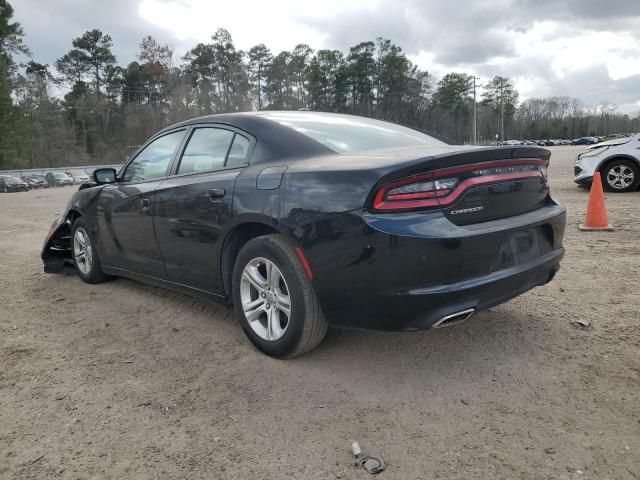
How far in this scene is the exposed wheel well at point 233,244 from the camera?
310 centimetres

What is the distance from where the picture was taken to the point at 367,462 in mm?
2100

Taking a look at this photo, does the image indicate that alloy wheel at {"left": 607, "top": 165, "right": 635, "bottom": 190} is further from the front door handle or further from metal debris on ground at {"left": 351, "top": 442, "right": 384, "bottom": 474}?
metal debris on ground at {"left": 351, "top": 442, "right": 384, "bottom": 474}

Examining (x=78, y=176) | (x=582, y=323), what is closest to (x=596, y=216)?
(x=582, y=323)

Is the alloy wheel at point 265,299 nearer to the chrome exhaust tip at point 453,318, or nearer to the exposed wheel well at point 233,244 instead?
the exposed wheel well at point 233,244

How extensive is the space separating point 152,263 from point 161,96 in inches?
2896

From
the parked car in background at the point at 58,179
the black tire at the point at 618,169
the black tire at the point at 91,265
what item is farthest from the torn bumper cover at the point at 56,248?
the parked car in background at the point at 58,179

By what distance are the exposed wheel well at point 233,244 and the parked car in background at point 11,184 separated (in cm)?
3611

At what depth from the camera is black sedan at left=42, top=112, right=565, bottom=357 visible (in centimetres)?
244

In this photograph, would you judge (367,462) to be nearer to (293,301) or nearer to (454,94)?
(293,301)

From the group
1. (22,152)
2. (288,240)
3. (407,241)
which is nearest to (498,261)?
(407,241)

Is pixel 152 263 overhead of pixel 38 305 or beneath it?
overhead

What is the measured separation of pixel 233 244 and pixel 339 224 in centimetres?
96

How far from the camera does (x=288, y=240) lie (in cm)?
281

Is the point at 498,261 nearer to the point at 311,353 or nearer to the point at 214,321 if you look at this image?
the point at 311,353
